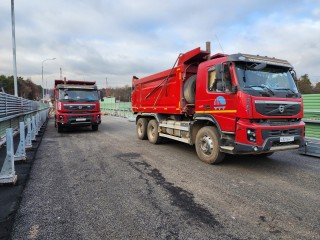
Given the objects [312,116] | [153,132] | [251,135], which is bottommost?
[153,132]

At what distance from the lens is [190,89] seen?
304 inches

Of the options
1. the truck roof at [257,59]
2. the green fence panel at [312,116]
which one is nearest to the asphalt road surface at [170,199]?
the green fence panel at [312,116]

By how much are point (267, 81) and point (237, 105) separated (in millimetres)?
1095

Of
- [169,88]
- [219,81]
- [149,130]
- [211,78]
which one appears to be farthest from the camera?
[149,130]

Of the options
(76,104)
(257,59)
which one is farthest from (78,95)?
(257,59)

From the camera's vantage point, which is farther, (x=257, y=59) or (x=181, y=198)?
(x=257, y=59)

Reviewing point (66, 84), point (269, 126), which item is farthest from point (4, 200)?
point (66, 84)

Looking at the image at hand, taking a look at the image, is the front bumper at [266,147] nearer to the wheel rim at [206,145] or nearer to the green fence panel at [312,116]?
the wheel rim at [206,145]

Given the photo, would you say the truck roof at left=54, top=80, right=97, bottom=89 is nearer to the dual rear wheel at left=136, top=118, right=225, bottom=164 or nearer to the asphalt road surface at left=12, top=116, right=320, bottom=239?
the asphalt road surface at left=12, top=116, right=320, bottom=239

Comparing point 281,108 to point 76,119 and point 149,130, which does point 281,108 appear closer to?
point 149,130

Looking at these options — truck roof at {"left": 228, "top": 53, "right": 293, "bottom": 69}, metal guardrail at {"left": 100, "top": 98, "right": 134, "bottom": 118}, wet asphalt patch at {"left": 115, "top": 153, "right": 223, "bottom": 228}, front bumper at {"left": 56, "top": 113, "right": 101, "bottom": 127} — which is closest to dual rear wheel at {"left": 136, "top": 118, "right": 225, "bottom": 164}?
wet asphalt patch at {"left": 115, "top": 153, "right": 223, "bottom": 228}

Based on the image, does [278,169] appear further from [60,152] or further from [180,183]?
[60,152]

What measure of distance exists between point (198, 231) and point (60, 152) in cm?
632

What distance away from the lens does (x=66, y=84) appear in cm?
1414
